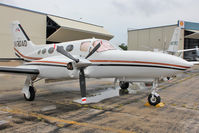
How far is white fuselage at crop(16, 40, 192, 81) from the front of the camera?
256 inches

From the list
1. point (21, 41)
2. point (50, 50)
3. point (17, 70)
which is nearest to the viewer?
point (17, 70)

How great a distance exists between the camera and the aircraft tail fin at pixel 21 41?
11620 millimetres

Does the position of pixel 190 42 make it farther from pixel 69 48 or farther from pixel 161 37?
pixel 69 48

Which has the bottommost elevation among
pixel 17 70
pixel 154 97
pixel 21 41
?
pixel 154 97

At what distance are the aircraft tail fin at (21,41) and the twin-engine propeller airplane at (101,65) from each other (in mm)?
3163

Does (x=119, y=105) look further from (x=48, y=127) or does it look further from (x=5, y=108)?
(x=5, y=108)

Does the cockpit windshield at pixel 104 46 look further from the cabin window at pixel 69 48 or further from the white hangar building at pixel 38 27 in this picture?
the white hangar building at pixel 38 27

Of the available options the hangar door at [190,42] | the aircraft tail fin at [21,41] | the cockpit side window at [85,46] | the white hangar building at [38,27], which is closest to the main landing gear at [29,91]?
the cockpit side window at [85,46]

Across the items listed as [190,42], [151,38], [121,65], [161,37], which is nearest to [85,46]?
[121,65]

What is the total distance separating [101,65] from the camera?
746cm

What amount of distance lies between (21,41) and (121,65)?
820 cm

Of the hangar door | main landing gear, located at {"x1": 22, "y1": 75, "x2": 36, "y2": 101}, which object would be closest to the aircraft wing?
main landing gear, located at {"x1": 22, "y1": 75, "x2": 36, "y2": 101}

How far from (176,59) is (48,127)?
5038 millimetres

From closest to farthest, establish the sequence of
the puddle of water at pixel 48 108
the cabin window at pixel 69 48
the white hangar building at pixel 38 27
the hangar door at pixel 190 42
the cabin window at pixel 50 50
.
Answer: the puddle of water at pixel 48 108
the cabin window at pixel 69 48
the cabin window at pixel 50 50
the white hangar building at pixel 38 27
the hangar door at pixel 190 42
